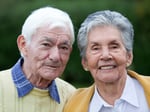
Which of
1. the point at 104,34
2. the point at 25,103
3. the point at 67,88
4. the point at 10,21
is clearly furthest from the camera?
the point at 10,21

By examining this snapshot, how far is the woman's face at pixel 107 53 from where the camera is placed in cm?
414

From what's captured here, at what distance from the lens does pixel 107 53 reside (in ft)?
13.5

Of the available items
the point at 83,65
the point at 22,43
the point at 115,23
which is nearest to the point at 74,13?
the point at 22,43

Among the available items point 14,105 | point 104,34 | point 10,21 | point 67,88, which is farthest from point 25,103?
point 10,21

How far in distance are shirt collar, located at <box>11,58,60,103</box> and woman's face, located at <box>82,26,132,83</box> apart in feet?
1.54

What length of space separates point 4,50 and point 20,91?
6442 mm

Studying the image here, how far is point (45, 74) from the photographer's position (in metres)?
4.36

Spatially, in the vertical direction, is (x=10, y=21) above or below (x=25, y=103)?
below

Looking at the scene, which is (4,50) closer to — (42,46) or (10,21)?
(10,21)

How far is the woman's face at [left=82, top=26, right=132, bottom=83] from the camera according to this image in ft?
13.6

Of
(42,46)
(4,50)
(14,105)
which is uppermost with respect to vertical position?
(42,46)

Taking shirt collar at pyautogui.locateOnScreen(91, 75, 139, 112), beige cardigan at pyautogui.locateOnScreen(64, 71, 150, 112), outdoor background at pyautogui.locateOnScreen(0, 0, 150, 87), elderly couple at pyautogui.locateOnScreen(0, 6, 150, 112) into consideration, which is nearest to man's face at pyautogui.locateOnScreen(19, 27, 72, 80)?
elderly couple at pyautogui.locateOnScreen(0, 6, 150, 112)

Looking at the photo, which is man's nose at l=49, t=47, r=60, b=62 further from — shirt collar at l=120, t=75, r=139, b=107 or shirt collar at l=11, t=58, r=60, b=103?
shirt collar at l=120, t=75, r=139, b=107

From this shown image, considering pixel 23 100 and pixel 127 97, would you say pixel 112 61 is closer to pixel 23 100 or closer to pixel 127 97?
pixel 127 97
